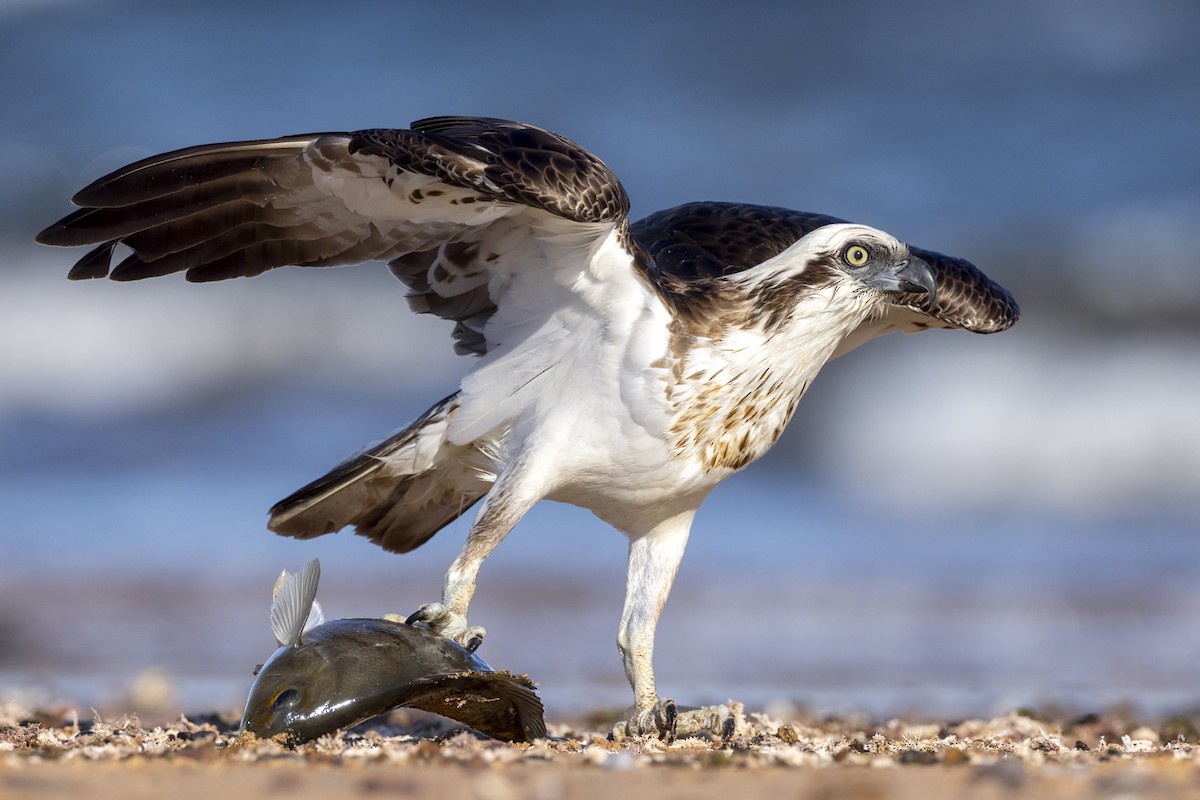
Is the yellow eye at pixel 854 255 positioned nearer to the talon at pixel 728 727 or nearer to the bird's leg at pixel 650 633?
the bird's leg at pixel 650 633

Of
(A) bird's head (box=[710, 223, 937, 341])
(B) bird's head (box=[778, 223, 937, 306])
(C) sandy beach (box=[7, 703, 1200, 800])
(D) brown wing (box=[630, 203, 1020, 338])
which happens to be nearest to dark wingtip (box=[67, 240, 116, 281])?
(C) sandy beach (box=[7, 703, 1200, 800])

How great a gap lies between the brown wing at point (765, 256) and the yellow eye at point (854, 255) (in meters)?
0.74

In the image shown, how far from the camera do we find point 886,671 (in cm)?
1101

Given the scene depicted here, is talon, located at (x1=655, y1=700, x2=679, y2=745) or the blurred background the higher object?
the blurred background

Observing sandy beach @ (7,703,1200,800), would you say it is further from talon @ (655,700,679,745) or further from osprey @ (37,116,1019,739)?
osprey @ (37,116,1019,739)

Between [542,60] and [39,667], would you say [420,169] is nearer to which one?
[39,667]

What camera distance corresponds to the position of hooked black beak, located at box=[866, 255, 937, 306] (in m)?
6.59

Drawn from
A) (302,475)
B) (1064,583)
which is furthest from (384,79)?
(1064,583)

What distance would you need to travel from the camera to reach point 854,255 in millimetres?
6562

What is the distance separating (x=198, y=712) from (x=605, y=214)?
3.73m

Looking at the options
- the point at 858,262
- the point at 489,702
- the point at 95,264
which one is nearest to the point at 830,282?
the point at 858,262

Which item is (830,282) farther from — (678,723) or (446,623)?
(446,623)

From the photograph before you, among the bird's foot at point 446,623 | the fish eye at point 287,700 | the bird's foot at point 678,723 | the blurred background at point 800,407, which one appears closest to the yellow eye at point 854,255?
the bird's foot at point 678,723

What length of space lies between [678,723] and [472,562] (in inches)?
48.6
